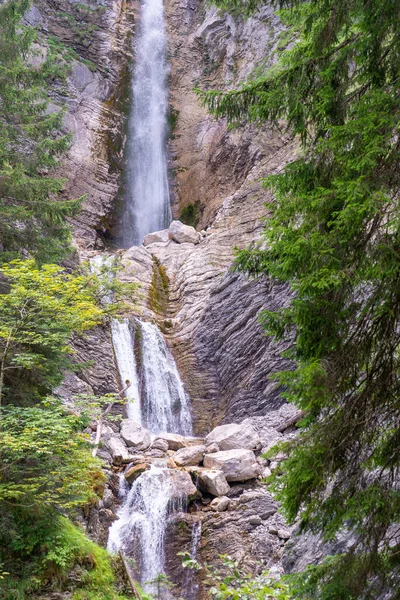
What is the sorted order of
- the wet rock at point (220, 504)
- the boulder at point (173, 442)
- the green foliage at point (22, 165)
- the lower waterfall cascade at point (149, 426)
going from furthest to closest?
the boulder at point (173, 442) < the wet rock at point (220, 504) < the green foliage at point (22, 165) < the lower waterfall cascade at point (149, 426)

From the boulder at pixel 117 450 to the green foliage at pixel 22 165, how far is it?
511 cm

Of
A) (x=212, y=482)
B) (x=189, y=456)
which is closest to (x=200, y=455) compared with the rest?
(x=189, y=456)

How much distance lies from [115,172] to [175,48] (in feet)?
39.0

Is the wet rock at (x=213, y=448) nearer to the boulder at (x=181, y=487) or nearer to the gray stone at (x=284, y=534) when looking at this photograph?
the boulder at (x=181, y=487)

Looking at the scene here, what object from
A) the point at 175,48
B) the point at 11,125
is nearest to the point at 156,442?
the point at 11,125

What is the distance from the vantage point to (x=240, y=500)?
1183 cm

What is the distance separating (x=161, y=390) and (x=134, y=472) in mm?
5953

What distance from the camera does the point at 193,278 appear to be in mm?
21531

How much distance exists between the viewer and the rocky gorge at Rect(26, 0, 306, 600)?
1170 centimetres

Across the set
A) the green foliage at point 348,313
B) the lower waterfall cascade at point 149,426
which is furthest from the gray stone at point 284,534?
the green foliage at point 348,313

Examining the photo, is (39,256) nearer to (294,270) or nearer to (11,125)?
(11,125)

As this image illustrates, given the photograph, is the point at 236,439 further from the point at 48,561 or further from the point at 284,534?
the point at 48,561

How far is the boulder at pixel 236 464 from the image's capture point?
1241cm

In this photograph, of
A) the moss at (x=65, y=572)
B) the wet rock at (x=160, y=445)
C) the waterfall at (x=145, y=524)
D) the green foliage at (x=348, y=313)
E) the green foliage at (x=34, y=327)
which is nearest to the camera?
the green foliage at (x=348, y=313)
